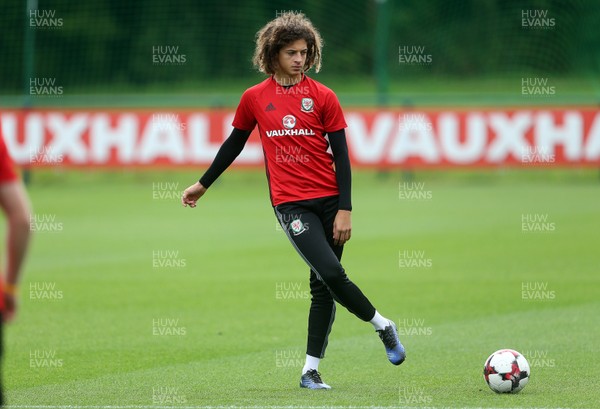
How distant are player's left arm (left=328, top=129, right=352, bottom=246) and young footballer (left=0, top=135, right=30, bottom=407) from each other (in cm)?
336

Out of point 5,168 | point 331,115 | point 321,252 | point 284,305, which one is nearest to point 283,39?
point 331,115

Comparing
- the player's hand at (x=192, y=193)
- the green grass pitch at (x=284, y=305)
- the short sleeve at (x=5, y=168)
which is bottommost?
the green grass pitch at (x=284, y=305)

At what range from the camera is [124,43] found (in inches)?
1308

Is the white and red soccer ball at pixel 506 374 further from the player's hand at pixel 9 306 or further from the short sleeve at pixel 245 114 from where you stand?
the player's hand at pixel 9 306

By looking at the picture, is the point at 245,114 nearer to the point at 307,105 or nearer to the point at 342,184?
the point at 307,105

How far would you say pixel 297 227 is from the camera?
23.8 ft

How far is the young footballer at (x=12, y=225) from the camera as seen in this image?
404 cm

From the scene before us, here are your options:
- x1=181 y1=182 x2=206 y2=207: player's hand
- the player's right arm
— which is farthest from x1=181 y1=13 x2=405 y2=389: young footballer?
x1=181 y1=182 x2=206 y2=207: player's hand

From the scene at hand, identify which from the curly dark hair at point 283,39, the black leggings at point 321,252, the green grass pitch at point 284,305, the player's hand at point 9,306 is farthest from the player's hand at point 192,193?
the player's hand at point 9,306

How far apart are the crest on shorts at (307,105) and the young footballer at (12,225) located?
3345mm

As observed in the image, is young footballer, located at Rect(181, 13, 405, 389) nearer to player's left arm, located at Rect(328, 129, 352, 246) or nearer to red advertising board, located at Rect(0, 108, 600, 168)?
player's left arm, located at Rect(328, 129, 352, 246)

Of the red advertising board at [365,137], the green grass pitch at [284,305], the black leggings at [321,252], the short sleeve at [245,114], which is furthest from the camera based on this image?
the red advertising board at [365,137]

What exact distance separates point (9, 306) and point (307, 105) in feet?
11.4

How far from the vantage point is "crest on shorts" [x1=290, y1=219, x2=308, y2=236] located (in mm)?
7230
